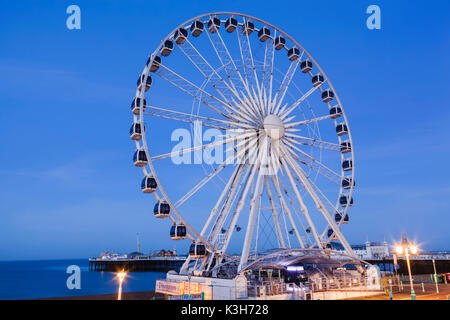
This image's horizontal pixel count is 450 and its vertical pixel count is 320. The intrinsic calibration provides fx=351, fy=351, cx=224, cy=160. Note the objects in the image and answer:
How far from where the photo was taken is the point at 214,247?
2645 centimetres

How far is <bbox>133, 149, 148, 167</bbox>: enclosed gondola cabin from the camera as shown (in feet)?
79.3

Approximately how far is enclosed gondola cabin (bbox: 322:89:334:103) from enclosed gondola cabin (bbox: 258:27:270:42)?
776 centimetres

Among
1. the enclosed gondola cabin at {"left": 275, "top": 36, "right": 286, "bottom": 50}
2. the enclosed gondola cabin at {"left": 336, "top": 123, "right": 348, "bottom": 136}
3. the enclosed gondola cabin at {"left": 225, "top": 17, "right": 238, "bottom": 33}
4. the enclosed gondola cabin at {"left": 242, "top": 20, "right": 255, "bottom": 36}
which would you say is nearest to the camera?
the enclosed gondola cabin at {"left": 225, "top": 17, "right": 238, "bottom": 33}

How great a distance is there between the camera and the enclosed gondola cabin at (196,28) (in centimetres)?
2832

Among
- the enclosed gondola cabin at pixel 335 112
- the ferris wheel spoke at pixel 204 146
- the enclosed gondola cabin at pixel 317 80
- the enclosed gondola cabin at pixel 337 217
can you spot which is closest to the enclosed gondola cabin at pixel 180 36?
the ferris wheel spoke at pixel 204 146

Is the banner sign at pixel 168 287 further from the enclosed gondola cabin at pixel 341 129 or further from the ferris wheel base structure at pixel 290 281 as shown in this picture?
the enclosed gondola cabin at pixel 341 129

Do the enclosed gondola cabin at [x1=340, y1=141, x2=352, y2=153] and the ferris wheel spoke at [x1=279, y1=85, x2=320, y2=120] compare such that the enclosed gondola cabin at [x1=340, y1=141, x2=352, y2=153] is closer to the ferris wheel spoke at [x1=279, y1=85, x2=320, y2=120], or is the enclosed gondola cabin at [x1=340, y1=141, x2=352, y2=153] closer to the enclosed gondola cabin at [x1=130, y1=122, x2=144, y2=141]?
the ferris wheel spoke at [x1=279, y1=85, x2=320, y2=120]

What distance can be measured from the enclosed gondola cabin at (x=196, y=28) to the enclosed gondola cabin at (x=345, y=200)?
19.9 metres

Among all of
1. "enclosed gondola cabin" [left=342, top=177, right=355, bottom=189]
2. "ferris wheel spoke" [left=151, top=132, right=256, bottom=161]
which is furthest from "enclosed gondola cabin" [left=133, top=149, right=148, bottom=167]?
"enclosed gondola cabin" [left=342, top=177, right=355, bottom=189]

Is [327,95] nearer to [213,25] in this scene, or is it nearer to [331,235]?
[213,25]
